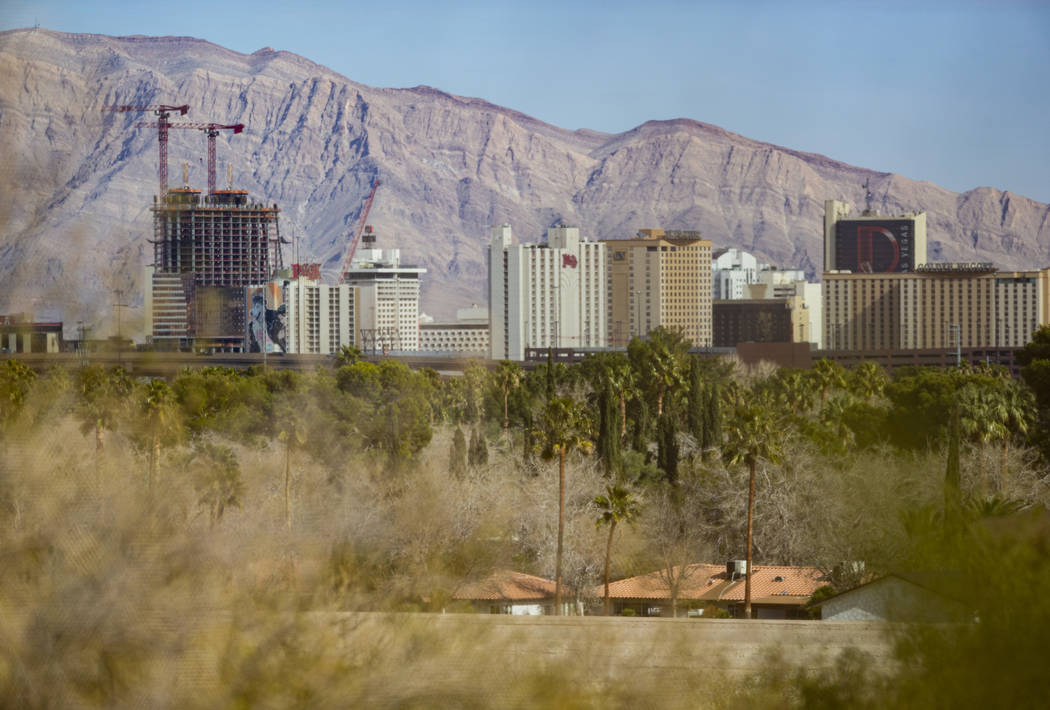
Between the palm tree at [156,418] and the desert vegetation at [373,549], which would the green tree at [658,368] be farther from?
the palm tree at [156,418]

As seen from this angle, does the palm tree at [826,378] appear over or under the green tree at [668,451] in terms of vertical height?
over

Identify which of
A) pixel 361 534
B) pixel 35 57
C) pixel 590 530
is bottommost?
pixel 590 530

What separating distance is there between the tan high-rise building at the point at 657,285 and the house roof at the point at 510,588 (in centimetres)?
15565

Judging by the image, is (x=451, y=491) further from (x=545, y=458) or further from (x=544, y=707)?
(x=544, y=707)

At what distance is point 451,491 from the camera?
109ft

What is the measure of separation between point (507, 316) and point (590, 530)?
451ft

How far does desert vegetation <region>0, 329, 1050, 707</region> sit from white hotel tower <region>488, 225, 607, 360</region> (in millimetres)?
130369

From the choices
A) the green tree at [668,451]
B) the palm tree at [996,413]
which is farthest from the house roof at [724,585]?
the green tree at [668,451]

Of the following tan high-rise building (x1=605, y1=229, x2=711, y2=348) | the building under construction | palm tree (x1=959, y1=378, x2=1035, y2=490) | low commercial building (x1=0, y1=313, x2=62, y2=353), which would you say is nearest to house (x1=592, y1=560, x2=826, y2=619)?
palm tree (x1=959, y1=378, x2=1035, y2=490)

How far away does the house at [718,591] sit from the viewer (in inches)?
1224

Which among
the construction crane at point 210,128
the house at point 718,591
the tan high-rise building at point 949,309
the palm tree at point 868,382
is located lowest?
the house at point 718,591

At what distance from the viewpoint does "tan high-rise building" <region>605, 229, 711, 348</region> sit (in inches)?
7461

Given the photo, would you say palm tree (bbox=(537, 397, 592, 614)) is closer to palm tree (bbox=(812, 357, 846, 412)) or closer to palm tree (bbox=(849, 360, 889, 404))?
palm tree (bbox=(849, 360, 889, 404))

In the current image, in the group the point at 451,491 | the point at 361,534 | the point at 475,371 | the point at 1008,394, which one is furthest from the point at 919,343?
the point at 361,534
